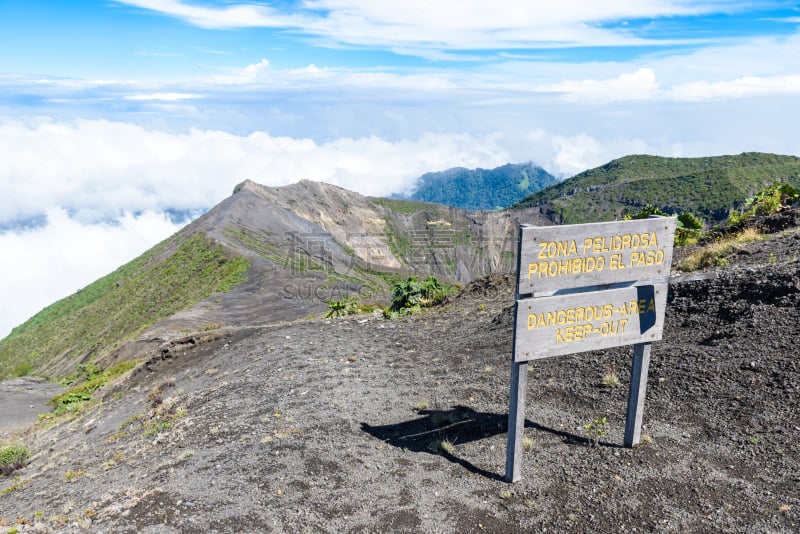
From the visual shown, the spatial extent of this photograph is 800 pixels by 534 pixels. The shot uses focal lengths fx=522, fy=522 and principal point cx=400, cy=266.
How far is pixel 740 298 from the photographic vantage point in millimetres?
10359

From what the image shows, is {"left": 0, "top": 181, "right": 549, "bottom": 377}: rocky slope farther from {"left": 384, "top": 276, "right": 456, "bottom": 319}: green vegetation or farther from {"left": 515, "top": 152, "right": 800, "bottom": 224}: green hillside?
{"left": 515, "top": 152, "right": 800, "bottom": 224}: green hillside

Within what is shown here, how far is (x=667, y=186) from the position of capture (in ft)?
355

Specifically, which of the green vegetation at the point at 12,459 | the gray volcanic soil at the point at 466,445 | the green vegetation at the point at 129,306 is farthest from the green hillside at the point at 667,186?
the green vegetation at the point at 12,459

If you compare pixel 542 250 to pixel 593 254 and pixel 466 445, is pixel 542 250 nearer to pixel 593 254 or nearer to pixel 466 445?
pixel 593 254

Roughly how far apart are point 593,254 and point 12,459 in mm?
15765

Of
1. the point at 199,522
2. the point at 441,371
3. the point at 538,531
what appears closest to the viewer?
the point at 538,531

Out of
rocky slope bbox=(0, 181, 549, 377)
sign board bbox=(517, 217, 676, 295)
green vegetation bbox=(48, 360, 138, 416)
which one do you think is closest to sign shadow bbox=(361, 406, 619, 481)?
sign board bbox=(517, 217, 676, 295)

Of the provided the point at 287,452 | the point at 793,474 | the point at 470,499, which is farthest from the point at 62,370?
the point at 793,474

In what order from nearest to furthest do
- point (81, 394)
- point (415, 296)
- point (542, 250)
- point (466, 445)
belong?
point (542, 250)
point (466, 445)
point (415, 296)
point (81, 394)

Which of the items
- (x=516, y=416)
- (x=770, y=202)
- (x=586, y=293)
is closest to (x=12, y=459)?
(x=516, y=416)

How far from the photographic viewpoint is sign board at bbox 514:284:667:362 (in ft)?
21.1

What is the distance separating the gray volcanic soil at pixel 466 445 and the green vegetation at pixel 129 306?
31.1 metres

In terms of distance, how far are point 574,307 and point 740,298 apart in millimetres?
5898

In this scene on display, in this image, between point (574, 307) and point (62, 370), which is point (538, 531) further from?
point (62, 370)
